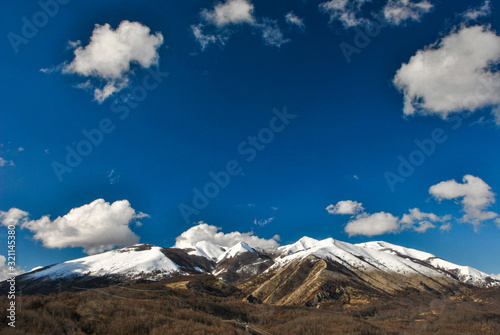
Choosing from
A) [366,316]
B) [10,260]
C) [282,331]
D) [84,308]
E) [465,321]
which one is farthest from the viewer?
[366,316]

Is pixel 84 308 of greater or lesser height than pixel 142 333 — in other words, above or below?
above

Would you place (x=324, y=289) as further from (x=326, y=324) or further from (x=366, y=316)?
(x=326, y=324)

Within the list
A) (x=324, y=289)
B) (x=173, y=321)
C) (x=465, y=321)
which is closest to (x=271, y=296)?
(x=324, y=289)

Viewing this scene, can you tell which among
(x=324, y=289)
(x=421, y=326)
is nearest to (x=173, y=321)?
(x=421, y=326)

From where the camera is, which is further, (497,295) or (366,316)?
(497,295)

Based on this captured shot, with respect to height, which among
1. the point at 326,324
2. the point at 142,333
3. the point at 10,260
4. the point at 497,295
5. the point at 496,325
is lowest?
the point at 497,295

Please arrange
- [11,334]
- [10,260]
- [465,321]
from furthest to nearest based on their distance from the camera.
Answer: [465,321] → [11,334] → [10,260]

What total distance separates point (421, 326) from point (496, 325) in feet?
87.3

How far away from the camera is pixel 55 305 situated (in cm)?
3641

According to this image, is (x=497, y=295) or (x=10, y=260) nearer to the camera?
(x=10, y=260)

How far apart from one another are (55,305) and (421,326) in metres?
95.4

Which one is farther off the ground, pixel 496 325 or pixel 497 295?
pixel 496 325

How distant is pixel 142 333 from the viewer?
113 feet

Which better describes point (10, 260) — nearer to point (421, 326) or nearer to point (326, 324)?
point (326, 324)
